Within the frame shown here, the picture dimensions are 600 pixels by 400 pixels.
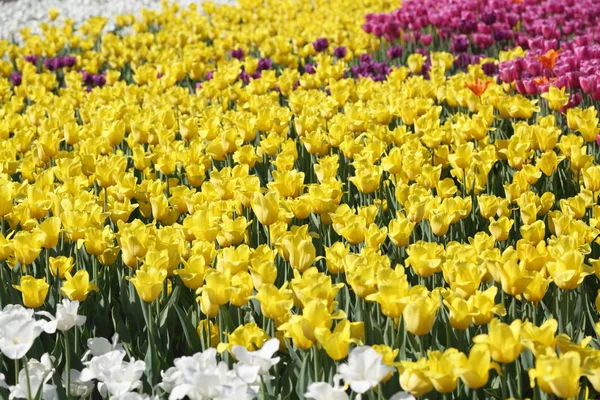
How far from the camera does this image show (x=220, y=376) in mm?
1938

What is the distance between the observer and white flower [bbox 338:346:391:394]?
74.0 inches

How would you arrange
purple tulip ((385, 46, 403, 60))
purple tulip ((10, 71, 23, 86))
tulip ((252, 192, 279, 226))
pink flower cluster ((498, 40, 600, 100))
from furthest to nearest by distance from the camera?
purple tulip ((385, 46, 403, 60)) < purple tulip ((10, 71, 23, 86)) < pink flower cluster ((498, 40, 600, 100)) < tulip ((252, 192, 279, 226))

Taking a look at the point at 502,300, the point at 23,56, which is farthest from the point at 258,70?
the point at 502,300

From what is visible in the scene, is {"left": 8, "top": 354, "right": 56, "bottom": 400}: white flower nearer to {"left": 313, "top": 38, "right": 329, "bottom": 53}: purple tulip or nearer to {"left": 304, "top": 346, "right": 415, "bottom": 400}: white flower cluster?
{"left": 304, "top": 346, "right": 415, "bottom": 400}: white flower cluster

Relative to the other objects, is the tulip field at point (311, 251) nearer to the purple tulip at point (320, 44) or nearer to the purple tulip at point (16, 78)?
the purple tulip at point (16, 78)

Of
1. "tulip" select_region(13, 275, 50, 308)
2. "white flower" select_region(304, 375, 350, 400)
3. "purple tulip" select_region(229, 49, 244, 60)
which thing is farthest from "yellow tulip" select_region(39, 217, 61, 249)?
"purple tulip" select_region(229, 49, 244, 60)

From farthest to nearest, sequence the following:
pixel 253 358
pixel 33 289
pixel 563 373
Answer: pixel 33 289, pixel 253 358, pixel 563 373

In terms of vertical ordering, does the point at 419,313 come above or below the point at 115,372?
above

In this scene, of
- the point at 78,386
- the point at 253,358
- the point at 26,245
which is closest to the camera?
the point at 253,358

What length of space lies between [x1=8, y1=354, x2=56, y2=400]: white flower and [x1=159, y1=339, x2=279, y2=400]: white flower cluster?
0.42 m

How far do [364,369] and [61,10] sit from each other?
12342 millimetres

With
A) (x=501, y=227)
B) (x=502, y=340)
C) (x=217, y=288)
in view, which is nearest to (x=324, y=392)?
(x=502, y=340)

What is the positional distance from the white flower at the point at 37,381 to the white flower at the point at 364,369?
0.93 meters

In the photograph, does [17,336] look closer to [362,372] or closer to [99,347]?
[99,347]
